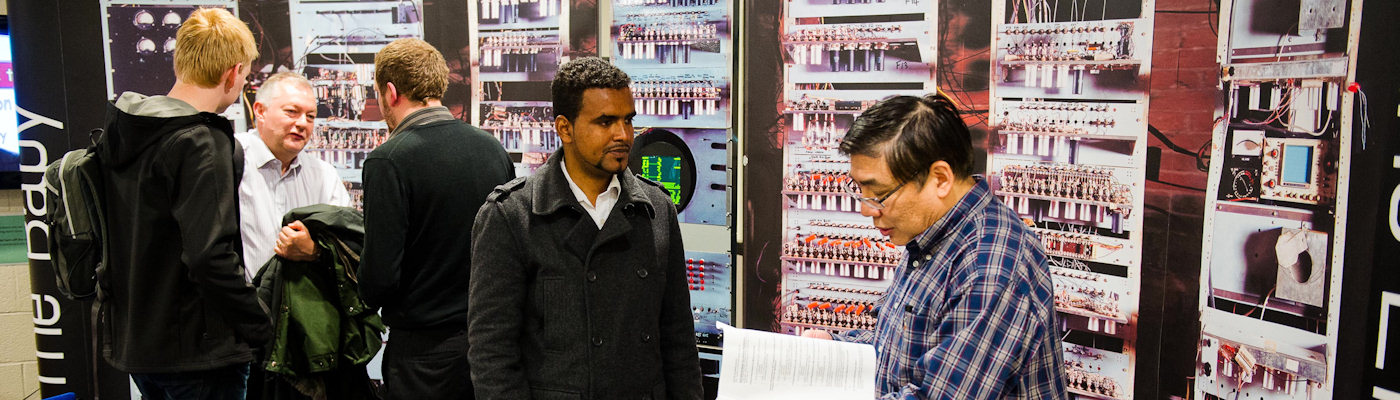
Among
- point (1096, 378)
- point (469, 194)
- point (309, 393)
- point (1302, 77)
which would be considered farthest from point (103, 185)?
point (1302, 77)

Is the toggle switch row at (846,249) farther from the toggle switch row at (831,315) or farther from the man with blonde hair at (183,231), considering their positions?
the man with blonde hair at (183,231)

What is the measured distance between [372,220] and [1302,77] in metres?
2.99

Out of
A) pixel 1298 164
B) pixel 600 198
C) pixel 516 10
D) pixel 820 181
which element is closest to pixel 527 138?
pixel 516 10

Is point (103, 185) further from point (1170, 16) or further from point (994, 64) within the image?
point (1170, 16)

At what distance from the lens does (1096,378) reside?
324cm

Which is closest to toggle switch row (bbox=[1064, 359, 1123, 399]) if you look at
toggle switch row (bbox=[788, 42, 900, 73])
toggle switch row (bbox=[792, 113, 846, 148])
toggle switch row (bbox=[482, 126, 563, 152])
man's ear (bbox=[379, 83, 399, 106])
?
toggle switch row (bbox=[792, 113, 846, 148])

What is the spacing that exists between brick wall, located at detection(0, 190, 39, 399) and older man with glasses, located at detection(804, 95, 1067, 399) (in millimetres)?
5299

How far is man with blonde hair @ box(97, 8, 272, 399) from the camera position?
258 cm

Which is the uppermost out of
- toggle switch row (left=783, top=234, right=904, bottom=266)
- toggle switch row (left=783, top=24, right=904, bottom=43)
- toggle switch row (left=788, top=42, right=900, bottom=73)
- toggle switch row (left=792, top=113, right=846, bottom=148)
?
toggle switch row (left=783, top=24, right=904, bottom=43)

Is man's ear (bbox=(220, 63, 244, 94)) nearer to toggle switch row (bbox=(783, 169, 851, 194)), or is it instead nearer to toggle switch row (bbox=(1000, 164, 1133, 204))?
toggle switch row (bbox=(783, 169, 851, 194))

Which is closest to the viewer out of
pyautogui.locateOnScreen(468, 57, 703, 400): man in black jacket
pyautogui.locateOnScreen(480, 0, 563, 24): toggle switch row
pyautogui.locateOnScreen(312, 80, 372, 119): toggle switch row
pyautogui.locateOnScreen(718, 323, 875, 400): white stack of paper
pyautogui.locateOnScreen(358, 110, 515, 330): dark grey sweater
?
pyautogui.locateOnScreen(718, 323, 875, 400): white stack of paper

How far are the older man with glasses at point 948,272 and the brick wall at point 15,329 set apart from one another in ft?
17.4

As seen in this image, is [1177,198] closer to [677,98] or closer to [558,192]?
[677,98]

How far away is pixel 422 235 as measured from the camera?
262 centimetres
